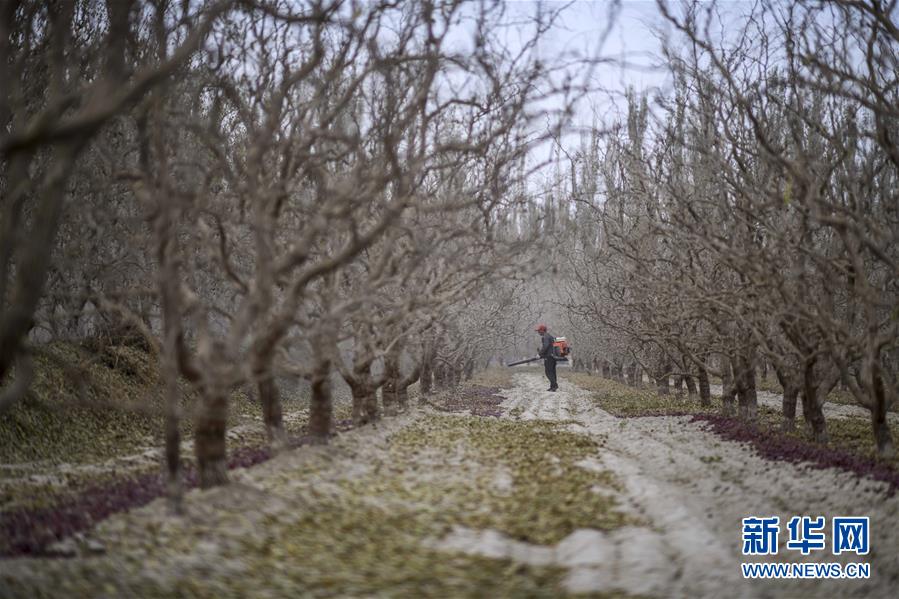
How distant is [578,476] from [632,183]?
900 cm

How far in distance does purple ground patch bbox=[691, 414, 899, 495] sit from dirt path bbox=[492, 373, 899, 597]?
23 cm

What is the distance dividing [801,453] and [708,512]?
4114 millimetres

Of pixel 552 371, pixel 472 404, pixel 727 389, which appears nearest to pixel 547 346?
pixel 552 371

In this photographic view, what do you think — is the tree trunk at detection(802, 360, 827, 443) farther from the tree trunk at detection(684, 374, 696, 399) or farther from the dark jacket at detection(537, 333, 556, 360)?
the dark jacket at detection(537, 333, 556, 360)

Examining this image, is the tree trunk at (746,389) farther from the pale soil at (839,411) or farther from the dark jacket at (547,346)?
the dark jacket at (547,346)

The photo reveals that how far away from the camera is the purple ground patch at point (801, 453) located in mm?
9492

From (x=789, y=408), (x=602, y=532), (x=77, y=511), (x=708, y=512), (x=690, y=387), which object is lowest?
(x=690, y=387)

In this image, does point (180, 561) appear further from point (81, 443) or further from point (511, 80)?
point (81, 443)

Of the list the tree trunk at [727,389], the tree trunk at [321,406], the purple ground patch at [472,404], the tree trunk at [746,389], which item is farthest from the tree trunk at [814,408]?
the purple ground patch at [472,404]

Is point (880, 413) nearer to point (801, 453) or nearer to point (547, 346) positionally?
point (801, 453)

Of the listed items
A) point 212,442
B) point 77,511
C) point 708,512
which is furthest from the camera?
point 708,512

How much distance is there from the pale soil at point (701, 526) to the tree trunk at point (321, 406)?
417 centimetres

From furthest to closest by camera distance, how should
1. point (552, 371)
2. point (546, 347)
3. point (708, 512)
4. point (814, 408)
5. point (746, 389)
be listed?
point (552, 371) → point (546, 347) → point (746, 389) → point (814, 408) → point (708, 512)

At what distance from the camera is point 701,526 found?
7195 mm
